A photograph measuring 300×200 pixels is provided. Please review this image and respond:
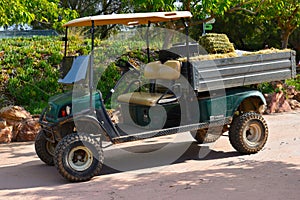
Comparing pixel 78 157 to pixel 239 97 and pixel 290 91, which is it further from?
Result: pixel 290 91

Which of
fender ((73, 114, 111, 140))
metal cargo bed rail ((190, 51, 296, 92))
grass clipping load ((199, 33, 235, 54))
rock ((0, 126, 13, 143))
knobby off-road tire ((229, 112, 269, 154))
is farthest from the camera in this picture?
rock ((0, 126, 13, 143))

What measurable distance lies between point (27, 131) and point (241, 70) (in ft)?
13.0

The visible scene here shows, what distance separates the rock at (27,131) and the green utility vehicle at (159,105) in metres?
2.05

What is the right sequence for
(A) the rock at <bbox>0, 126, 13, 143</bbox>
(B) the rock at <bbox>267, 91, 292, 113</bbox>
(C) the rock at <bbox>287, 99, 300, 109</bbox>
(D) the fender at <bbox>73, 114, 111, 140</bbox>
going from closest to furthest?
(D) the fender at <bbox>73, 114, 111, 140</bbox> < (A) the rock at <bbox>0, 126, 13, 143</bbox> < (B) the rock at <bbox>267, 91, 292, 113</bbox> < (C) the rock at <bbox>287, 99, 300, 109</bbox>

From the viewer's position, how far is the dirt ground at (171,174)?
4805 millimetres


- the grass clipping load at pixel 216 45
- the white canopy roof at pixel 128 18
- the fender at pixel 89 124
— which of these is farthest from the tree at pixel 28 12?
the grass clipping load at pixel 216 45

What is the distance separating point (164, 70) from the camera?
639 cm

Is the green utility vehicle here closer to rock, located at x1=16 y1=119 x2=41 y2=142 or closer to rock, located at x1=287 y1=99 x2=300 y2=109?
rock, located at x1=16 y1=119 x2=41 y2=142

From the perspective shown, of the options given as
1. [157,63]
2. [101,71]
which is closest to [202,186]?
[157,63]

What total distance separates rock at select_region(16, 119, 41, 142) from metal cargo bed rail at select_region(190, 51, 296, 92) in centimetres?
350

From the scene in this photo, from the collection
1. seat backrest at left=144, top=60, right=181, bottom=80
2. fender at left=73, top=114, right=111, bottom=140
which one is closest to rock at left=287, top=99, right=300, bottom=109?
seat backrest at left=144, top=60, right=181, bottom=80

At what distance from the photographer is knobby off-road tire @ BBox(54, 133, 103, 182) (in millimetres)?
5285

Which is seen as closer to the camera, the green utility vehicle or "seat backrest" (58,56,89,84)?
the green utility vehicle

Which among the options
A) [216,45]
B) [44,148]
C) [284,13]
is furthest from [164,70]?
[284,13]
